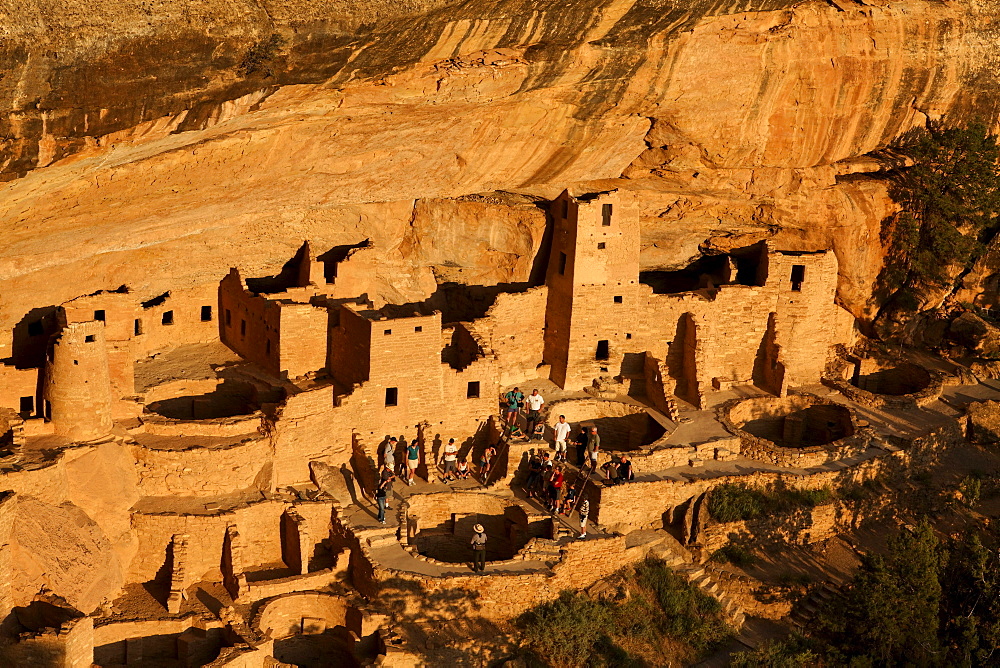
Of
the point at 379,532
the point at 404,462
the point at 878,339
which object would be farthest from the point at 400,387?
the point at 878,339

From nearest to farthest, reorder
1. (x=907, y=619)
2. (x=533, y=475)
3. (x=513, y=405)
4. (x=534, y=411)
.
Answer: (x=907, y=619) → (x=533, y=475) → (x=513, y=405) → (x=534, y=411)

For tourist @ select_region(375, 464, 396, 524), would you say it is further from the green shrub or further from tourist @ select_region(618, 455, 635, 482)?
the green shrub

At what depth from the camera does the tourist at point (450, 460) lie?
24312 mm

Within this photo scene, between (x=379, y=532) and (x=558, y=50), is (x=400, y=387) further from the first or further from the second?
(x=558, y=50)

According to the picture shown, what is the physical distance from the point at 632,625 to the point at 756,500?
11.7 feet

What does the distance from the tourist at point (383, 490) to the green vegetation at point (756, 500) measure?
5673 millimetres

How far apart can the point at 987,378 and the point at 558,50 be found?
13.6 meters

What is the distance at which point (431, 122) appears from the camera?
2339 centimetres

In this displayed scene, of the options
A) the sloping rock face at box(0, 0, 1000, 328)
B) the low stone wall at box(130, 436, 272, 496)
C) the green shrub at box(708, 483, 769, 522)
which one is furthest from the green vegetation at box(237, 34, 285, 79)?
the green shrub at box(708, 483, 769, 522)

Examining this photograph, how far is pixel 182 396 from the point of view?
2442cm

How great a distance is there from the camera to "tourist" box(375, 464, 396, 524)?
2300cm

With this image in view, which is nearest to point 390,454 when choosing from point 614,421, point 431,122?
point 614,421

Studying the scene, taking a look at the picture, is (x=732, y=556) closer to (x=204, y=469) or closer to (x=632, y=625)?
(x=632, y=625)

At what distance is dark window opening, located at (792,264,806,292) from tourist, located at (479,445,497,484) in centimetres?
772
